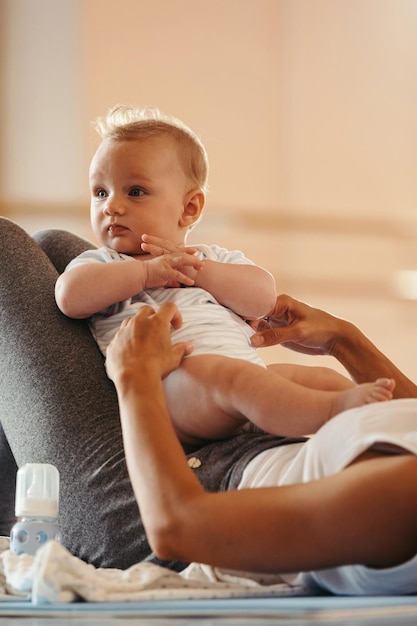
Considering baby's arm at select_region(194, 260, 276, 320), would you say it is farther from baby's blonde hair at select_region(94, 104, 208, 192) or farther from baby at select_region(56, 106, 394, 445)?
baby's blonde hair at select_region(94, 104, 208, 192)

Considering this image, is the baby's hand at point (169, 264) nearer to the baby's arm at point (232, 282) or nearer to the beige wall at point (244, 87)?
the baby's arm at point (232, 282)

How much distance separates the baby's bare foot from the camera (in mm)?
1032

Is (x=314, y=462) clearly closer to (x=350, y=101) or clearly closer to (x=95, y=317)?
(x=95, y=317)

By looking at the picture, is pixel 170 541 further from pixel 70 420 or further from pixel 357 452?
pixel 70 420

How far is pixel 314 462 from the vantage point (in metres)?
0.98

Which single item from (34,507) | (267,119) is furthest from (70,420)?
(267,119)

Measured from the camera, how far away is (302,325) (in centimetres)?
160

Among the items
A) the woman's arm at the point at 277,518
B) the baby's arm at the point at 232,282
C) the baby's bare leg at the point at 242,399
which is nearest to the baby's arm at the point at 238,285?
the baby's arm at the point at 232,282

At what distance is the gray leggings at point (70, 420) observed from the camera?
1269mm

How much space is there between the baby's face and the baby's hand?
0.20 ft

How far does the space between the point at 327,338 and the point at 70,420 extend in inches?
19.4

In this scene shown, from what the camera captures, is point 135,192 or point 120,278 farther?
point 135,192

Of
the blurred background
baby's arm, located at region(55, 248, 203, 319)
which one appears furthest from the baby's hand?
the blurred background

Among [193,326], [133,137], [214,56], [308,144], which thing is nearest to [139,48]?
[214,56]
